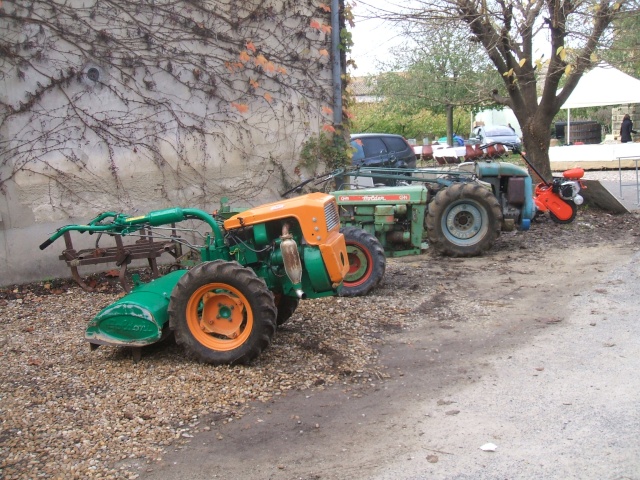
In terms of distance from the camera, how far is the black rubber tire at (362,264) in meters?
7.80

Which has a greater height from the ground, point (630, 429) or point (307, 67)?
point (307, 67)

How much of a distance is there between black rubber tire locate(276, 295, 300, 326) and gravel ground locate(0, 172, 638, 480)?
13cm

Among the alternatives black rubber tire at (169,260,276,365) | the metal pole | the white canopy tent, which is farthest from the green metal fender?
the white canopy tent

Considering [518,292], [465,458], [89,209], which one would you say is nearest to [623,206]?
[518,292]

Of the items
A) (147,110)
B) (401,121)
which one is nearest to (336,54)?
(147,110)

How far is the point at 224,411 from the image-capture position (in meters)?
4.73

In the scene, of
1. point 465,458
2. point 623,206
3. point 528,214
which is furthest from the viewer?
point 623,206

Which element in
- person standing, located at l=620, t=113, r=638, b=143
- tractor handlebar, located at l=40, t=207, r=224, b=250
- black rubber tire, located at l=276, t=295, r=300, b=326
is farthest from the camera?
person standing, located at l=620, t=113, r=638, b=143

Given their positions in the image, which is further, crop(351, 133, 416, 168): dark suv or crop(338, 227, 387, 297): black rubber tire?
crop(351, 133, 416, 168): dark suv

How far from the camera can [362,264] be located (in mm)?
7875

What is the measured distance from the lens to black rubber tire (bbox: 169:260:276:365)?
5.36 m

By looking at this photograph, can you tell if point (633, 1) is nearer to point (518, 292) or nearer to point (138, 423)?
point (518, 292)

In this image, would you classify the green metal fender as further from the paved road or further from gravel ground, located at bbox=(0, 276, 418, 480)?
the paved road

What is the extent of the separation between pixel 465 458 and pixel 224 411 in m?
1.65
